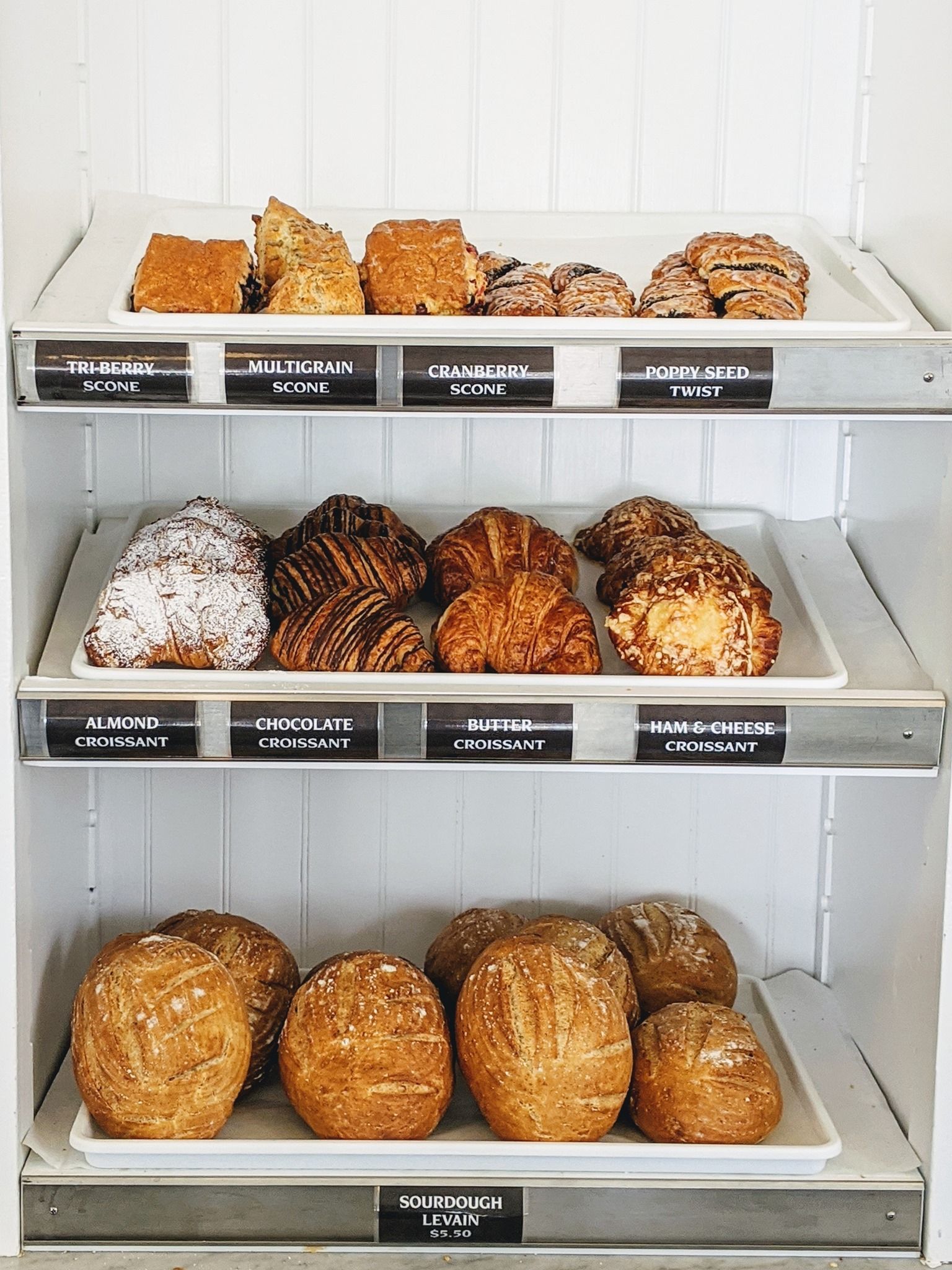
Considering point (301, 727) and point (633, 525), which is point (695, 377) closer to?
point (633, 525)

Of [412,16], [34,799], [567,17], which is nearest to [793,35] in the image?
[567,17]

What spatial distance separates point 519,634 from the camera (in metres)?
1.63

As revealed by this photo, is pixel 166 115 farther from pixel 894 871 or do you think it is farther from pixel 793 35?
pixel 894 871

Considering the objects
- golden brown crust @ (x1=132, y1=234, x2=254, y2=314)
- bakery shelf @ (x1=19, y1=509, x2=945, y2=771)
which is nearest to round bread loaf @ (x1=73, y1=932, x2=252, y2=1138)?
bakery shelf @ (x1=19, y1=509, x2=945, y2=771)

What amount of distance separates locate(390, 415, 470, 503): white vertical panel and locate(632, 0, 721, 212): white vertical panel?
40 centimetres

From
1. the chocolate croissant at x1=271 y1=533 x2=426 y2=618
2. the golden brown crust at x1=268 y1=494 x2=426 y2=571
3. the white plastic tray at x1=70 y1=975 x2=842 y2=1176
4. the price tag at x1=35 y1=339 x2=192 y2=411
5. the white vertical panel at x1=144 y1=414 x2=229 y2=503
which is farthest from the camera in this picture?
the white vertical panel at x1=144 y1=414 x2=229 y2=503

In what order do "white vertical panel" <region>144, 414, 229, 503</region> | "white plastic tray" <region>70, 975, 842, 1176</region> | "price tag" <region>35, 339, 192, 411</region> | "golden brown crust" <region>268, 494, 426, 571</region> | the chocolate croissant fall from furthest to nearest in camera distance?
"white vertical panel" <region>144, 414, 229, 503</region> < "golden brown crust" <region>268, 494, 426, 571</region> < the chocolate croissant < "white plastic tray" <region>70, 975, 842, 1176</region> < "price tag" <region>35, 339, 192, 411</region>

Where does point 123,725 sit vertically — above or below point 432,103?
below

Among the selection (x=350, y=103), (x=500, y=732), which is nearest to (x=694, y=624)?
(x=500, y=732)

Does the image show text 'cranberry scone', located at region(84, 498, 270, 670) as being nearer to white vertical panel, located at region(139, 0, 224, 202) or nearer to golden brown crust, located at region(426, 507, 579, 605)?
golden brown crust, located at region(426, 507, 579, 605)

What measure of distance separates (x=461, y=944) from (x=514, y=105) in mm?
1119

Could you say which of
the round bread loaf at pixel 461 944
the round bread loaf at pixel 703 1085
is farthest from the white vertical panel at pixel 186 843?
the round bread loaf at pixel 703 1085

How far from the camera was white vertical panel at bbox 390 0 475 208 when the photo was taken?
1.90m

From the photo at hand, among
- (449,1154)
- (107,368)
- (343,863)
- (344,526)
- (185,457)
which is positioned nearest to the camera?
(107,368)
